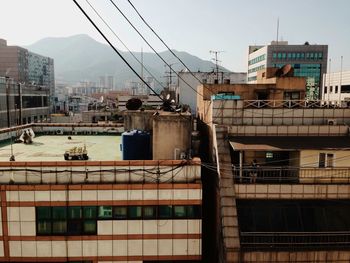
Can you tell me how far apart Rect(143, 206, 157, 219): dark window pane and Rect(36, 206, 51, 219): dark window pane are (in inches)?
222

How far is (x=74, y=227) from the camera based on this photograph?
18047 millimetres

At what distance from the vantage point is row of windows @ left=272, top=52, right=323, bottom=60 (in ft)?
395

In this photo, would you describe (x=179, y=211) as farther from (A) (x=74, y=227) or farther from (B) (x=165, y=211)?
(A) (x=74, y=227)

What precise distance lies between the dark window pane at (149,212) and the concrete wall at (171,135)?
4.02 m

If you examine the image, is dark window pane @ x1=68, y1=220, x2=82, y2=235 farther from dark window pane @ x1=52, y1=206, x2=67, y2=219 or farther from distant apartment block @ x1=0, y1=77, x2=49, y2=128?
distant apartment block @ x1=0, y1=77, x2=49, y2=128

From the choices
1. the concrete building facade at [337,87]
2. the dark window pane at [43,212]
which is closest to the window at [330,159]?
the dark window pane at [43,212]

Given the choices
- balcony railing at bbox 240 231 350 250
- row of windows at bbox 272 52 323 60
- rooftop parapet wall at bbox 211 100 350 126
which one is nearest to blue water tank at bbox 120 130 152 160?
rooftop parapet wall at bbox 211 100 350 126

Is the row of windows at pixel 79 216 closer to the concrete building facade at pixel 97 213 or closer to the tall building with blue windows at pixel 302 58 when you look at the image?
the concrete building facade at pixel 97 213

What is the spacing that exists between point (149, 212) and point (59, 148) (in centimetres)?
1143

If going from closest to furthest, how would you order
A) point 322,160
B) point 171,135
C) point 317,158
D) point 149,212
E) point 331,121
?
1. point 149,212
2. point 317,158
3. point 322,160
4. point 171,135
5. point 331,121

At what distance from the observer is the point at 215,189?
19969 millimetres

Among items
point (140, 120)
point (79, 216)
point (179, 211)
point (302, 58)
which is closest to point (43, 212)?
point (79, 216)

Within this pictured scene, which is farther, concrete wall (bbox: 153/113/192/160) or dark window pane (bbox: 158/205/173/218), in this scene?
concrete wall (bbox: 153/113/192/160)

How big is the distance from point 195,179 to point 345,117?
39.0 feet
